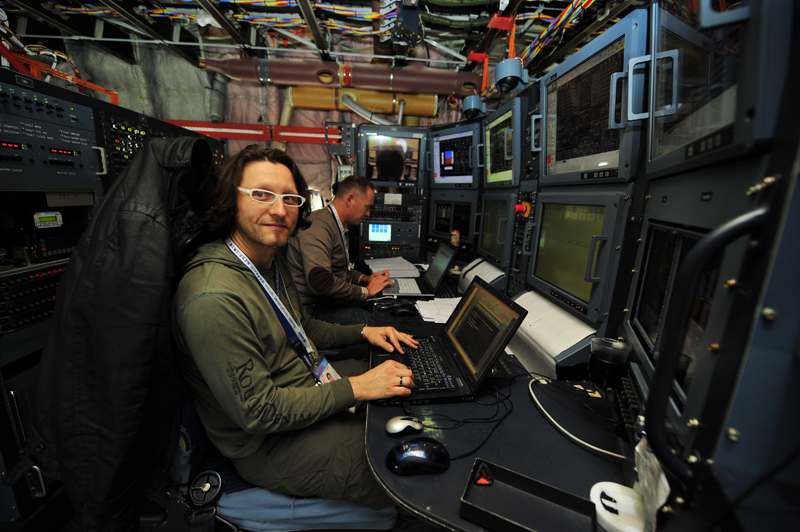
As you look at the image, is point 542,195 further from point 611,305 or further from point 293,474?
point 293,474

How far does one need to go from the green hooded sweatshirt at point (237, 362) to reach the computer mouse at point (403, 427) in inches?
8.6

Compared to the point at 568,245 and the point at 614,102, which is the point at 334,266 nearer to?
the point at 568,245

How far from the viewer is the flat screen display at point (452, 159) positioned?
8.75 feet

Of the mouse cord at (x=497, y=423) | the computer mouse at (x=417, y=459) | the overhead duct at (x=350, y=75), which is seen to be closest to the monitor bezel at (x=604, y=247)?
the mouse cord at (x=497, y=423)

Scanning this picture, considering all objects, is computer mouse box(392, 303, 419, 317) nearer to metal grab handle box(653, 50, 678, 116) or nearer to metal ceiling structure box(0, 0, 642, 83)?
metal grab handle box(653, 50, 678, 116)

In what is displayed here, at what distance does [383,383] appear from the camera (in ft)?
3.26

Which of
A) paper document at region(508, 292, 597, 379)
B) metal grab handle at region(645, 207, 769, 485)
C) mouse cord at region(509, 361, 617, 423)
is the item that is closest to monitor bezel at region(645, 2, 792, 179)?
metal grab handle at region(645, 207, 769, 485)

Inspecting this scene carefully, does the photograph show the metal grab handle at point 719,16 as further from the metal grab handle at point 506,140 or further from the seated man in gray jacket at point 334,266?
the seated man in gray jacket at point 334,266

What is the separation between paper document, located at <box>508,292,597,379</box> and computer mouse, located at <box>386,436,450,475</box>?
687mm

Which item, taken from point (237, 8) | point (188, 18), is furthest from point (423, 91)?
point (188, 18)

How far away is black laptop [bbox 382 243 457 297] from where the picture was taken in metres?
2.21

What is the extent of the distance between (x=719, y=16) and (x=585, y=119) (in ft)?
3.07

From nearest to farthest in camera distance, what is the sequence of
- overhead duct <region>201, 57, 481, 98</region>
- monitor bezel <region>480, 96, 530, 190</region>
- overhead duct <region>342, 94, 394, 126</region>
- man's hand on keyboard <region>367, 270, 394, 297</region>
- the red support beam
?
monitor bezel <region>480, 96, 530, 190</region>
man's hand on keyboard <region>367, 270, 394, 297</region>
overhead duct <region>201, 57, 481, 98</region>
overhead duct <region>342, 94, 394, 126</region>
the red support beam

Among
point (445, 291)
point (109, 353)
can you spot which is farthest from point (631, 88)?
point (109, 353)
